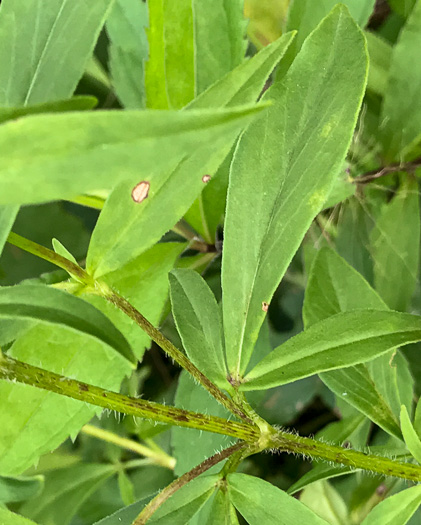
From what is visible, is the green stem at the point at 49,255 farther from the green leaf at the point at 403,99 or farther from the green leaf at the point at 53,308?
the green leaf at the point at 403,99

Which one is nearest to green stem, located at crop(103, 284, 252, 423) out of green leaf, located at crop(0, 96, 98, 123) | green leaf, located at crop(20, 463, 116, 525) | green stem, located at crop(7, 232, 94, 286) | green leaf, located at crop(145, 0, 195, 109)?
green stem, located at crop(7, 232, 94, 286)

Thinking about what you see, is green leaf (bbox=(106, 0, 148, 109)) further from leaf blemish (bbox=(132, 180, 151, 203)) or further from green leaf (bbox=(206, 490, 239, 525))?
green leaf (bbox=(206, 490, 239, 525))

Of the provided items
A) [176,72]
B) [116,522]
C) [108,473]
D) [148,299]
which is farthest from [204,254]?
[108,473]

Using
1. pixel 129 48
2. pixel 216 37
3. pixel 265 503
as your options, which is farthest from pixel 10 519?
pixel 129 48

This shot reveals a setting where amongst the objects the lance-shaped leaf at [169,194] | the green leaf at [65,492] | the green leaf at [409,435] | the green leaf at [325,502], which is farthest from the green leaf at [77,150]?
the green leaf at [65,492]

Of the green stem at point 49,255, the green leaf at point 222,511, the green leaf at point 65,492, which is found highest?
the green stem at point 49,255

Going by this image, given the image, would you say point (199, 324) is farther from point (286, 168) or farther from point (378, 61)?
point (378, 61)
